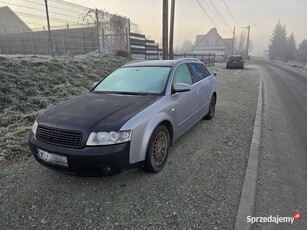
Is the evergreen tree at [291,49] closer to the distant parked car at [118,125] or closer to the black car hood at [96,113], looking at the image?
the distant parked car at [118,125]

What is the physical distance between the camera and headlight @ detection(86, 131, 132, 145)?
2588 millimetres

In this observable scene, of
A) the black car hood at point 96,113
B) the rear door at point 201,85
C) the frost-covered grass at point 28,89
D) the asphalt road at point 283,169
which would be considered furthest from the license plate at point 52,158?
the rear door at point 201,85

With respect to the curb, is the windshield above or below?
above

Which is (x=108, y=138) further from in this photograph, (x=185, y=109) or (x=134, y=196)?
(x=185, y=109)

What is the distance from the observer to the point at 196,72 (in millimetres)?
4934

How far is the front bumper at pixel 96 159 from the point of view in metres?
2.54

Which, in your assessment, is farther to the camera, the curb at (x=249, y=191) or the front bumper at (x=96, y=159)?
the front bumper at (x=96, y=159)

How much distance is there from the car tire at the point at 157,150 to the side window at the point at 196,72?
1841mm

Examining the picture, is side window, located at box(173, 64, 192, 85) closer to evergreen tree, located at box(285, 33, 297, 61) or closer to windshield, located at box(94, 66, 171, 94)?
windshield, located at box(94, 66, 171, 94)

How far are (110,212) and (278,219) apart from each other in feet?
6.02

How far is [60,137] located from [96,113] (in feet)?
1.72

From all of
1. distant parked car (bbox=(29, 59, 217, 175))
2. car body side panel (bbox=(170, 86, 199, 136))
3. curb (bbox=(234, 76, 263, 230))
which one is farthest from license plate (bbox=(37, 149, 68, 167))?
curb (bbox=(234, 76, 263, 230))

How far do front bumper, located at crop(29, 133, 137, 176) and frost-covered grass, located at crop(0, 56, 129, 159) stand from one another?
1.67m

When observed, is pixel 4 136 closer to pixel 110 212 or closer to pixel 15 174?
pixel 15 174
